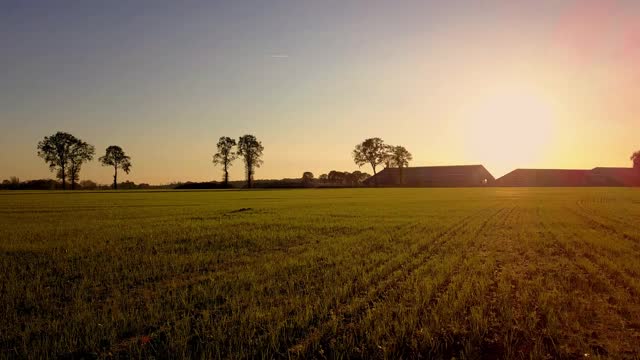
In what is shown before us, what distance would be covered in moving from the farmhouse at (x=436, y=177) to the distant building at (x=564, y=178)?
23.2 feet

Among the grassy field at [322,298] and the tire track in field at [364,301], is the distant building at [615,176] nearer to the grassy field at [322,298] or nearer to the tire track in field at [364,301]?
the grassy field at [322,298]

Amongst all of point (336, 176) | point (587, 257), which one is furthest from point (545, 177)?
point (587, 257)

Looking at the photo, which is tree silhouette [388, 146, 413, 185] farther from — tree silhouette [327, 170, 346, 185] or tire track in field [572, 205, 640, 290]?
tire track in field [572, 205, 640, 290]

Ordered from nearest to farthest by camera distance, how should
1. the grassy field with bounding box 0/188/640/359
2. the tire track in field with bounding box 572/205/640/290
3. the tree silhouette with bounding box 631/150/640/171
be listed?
the grassy field with bounding box 0/188/640/359, the tire track in field with bounding box 572/205/640/290, the tree silhouette with bounding box 631/150/640/171

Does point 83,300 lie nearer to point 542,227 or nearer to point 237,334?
point 237,334

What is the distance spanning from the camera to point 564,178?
131 metres

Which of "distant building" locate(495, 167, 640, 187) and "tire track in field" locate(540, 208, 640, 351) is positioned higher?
"distant building" locate(495, 167, 640, 187)

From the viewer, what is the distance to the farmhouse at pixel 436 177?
128250 mm

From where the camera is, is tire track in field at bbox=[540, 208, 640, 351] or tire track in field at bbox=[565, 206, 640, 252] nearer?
tire track in field at bbox=[540, 208, 640, 351]

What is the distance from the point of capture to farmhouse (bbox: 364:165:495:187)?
128m

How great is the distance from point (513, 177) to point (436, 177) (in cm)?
2401

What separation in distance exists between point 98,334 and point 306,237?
35.4 ft

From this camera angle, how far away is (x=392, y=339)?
5590 millimetres

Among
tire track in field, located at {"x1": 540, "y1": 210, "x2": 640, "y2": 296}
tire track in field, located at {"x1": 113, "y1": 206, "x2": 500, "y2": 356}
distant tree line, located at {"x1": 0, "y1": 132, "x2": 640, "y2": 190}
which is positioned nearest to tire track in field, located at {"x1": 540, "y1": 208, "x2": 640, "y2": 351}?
tire track in field, located at {"x1": 540, "y1": 210, "x2": 640, "y2": 296}
